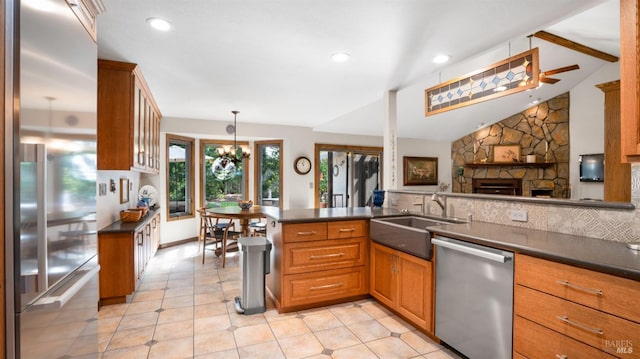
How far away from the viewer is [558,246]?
5.39 feet

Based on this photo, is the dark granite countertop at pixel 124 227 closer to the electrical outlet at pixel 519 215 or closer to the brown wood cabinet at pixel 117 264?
the brown wood cabinet at pixel 117 264

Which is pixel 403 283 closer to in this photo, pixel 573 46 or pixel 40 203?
pixel 40 203

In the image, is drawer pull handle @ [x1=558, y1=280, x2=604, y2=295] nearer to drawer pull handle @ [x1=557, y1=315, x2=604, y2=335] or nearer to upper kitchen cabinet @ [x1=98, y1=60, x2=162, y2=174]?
drawer pull handle @ [x1=557, y1=315, x2=604, y2=335]

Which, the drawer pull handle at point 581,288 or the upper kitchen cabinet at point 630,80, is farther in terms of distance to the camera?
the upper kitchen cabinet at point 630,80

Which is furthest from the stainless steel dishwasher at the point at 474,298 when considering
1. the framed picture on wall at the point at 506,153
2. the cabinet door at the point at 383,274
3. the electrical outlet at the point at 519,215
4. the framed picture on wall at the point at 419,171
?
the framed picture on wall at the point at 506,153

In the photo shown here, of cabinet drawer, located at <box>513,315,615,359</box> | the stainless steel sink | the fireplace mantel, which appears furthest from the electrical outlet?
the fireplace mantel

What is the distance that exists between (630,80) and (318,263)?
7.90 feet

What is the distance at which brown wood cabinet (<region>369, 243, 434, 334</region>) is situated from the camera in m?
2.28

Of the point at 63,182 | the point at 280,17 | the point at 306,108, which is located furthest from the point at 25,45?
the point at 306,108

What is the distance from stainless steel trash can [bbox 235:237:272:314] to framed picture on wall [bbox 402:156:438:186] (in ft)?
20.1

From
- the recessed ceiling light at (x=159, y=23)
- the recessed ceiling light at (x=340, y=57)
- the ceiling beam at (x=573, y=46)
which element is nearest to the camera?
the recessed ceiling light at (x=159, y=23)

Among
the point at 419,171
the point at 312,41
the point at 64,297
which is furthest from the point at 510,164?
the point at 64,297

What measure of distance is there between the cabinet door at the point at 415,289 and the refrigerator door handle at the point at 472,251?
0.24m

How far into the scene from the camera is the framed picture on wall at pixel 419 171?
326 inches
